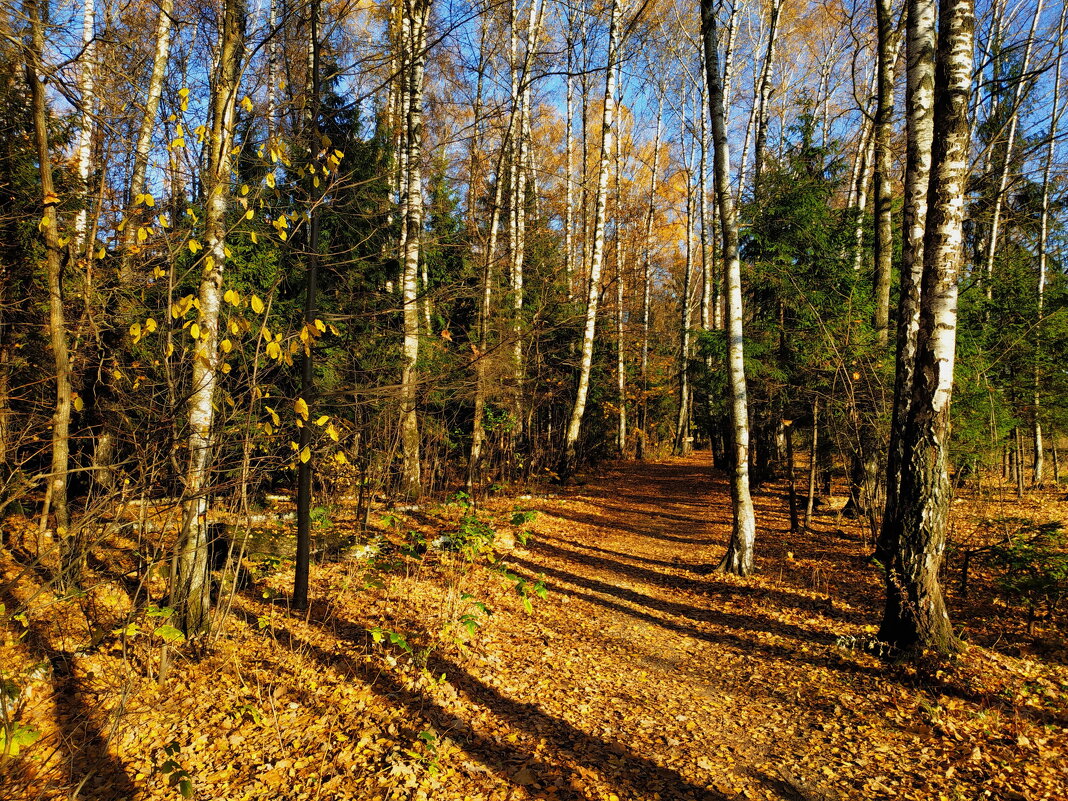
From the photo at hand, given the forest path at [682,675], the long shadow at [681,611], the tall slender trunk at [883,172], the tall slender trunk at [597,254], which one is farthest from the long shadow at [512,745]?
the tall slender trunk at [597,254]

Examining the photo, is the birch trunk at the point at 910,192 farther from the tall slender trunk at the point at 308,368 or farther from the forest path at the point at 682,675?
the tall slender trunk at the point at 308,368

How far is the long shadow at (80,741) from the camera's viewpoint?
296 centimetres

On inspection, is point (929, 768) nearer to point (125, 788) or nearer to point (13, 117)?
point (125, 788)

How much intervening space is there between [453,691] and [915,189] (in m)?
8.31

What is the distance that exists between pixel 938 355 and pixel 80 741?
21.8 feet

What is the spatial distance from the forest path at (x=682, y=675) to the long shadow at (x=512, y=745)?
0.05ft

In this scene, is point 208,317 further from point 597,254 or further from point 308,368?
point 597,254

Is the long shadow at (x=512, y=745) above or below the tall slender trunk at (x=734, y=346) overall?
below

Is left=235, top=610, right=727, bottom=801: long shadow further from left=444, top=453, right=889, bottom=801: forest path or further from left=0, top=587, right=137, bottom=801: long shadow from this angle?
left=0, top=587, right=137, bottom=801: long shadow

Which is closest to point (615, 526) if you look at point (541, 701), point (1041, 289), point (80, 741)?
point (541, 701)

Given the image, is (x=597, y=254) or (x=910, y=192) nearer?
(x=910, y=192)

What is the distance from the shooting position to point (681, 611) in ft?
20.6

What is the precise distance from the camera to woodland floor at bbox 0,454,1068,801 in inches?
127

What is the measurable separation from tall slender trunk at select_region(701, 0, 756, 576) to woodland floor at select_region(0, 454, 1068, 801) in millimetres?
630
